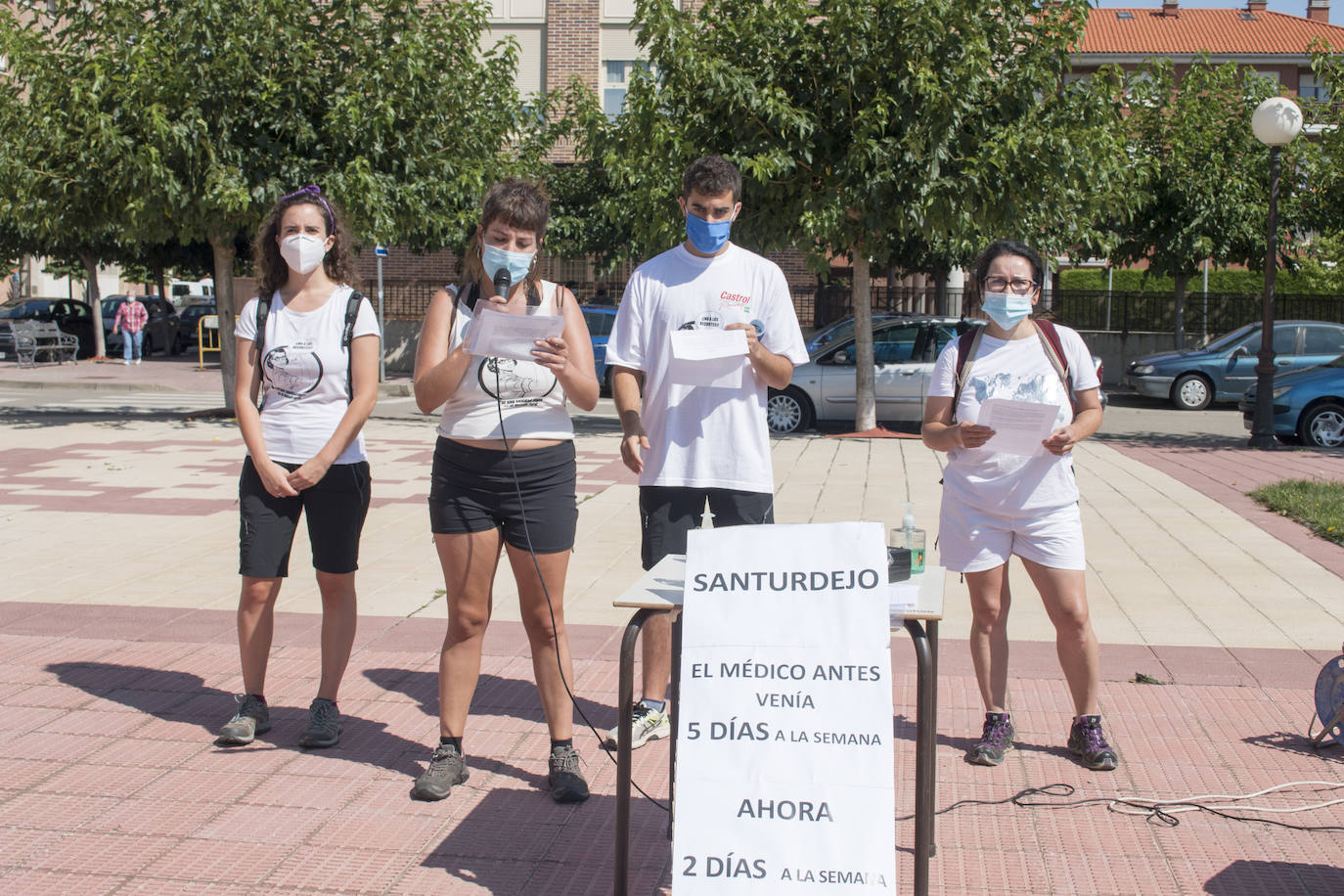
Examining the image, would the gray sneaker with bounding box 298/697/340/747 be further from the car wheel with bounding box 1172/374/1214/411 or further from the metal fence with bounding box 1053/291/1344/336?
the metal fence with bounding box 1053/291/1344/336

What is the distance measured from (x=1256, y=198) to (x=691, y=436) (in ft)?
82.9

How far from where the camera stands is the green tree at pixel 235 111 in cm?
1541

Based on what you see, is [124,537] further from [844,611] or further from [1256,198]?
[1256,198]

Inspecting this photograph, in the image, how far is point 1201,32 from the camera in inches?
2445

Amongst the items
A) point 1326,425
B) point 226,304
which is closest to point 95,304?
point 226,304

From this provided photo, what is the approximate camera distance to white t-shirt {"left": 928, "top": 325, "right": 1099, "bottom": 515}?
438cm

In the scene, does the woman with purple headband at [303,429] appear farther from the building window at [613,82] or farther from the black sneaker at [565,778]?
the building window at [613,82]

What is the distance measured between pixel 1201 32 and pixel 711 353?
66.7 m

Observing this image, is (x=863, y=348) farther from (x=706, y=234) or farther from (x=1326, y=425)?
(x=706, y=234)

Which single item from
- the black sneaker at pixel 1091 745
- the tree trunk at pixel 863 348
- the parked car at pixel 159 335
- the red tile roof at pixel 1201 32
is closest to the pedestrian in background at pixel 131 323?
the parked car at pixel 159 335

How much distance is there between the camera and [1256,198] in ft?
85.1

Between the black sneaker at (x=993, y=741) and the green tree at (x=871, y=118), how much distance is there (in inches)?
428

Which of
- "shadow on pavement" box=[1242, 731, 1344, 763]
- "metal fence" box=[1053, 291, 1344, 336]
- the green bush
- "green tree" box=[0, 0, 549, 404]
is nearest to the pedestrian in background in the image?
"green tree" box=[0, 0, 549, 404]

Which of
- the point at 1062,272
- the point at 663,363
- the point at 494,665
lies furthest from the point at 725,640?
the point at 1062,272
